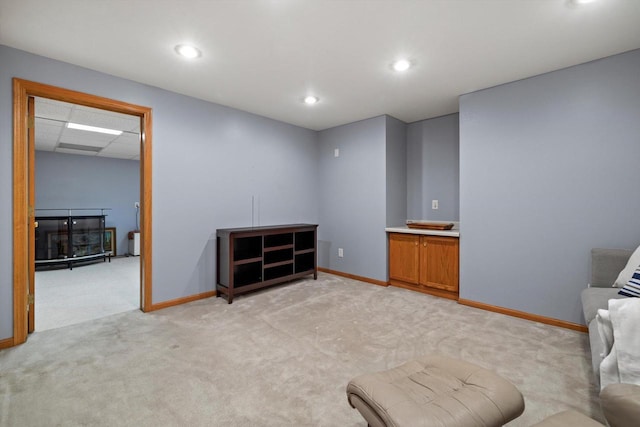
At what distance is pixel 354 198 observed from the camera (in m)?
4.64

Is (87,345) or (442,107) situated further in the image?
(442,107)

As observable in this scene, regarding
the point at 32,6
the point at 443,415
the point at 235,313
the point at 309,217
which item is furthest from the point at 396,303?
the point at 32,6

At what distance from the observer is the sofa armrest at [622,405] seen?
92 cm

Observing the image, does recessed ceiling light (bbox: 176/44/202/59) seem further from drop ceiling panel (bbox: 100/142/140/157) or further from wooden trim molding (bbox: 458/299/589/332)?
drop ceiling panel (bbox: 100/142/140/157)

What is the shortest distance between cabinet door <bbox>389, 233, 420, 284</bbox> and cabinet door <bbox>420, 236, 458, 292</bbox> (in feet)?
0.31

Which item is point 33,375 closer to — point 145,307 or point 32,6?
point 145,307

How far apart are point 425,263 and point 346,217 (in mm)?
1418

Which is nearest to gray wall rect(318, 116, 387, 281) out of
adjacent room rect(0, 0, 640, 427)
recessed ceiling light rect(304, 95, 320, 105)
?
adjacent room rect(0, 0, 640, 427)

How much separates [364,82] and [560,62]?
176 cm

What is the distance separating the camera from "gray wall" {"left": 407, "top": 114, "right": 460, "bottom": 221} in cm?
425

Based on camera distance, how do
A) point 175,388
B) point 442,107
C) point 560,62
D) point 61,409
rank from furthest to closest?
point 442,107, point 560,62, point 175,388, point 61,409

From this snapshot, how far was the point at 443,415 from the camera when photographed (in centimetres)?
110

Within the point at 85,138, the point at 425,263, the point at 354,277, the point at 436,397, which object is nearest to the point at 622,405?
the point at 436,397

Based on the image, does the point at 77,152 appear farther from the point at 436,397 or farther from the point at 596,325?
the point at 596,325
